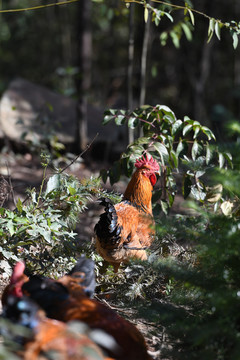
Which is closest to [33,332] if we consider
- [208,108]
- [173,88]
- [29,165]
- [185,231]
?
[185,231]

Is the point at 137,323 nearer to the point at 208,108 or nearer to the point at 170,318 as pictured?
the point at 170,318

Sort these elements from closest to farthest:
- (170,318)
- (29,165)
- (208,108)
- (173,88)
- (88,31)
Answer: (170,318)
(29,165)
(88,31)
(208,108)
(173,88)

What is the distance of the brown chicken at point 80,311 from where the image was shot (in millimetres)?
2115

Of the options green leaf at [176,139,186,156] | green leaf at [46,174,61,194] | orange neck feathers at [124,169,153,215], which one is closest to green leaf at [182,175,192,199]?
green leaf at [176,139,186,156]

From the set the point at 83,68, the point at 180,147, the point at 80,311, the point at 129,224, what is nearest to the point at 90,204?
the point at 129,224

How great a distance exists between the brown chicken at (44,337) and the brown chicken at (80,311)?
144 mm

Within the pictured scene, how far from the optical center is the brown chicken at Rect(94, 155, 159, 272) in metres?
3.42

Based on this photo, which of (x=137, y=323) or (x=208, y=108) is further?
(x=208, y=108)

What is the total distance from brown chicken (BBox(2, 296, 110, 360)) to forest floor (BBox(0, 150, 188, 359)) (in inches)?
29.6

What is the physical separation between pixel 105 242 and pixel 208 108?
1100cm

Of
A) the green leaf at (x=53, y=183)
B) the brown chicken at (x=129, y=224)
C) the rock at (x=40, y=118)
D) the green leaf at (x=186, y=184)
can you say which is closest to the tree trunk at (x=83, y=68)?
the rock at (x=40, y=118)

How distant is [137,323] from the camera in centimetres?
292

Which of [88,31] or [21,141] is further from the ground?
[88,31]

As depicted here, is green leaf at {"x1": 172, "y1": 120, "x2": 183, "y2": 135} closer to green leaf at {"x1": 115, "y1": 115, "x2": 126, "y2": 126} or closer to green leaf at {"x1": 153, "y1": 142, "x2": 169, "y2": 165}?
green leaf at {"x1": 153, "y1": 142, "x2": 169, "y2": 165}
